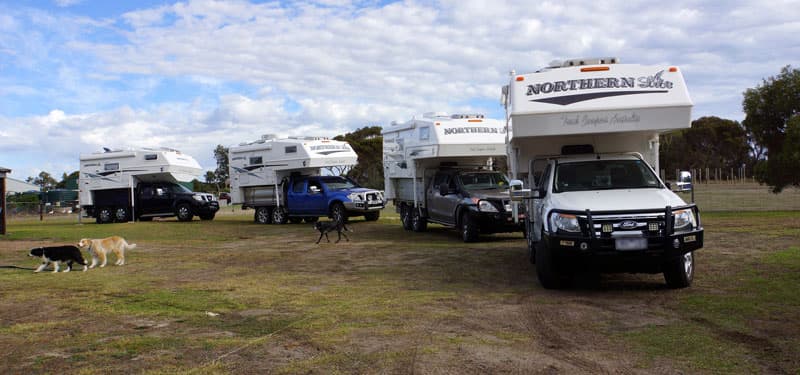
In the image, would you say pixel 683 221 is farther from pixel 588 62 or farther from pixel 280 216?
pixel 280 216

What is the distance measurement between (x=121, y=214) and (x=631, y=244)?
26.0 meters

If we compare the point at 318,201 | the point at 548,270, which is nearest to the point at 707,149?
the point at 318,201

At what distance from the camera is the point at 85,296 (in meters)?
9.59

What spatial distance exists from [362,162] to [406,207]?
3427 cm

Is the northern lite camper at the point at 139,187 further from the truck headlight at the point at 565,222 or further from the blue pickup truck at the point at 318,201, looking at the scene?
the truck headlight at the point at 565,222

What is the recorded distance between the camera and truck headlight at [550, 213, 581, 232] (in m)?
8.52

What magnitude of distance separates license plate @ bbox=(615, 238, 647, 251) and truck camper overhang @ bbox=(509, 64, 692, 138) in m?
2.08

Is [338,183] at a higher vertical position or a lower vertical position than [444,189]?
higher

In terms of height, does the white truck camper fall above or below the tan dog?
above

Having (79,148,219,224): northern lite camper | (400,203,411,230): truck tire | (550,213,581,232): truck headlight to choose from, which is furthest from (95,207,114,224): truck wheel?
(550,213,581,232): truck headlight

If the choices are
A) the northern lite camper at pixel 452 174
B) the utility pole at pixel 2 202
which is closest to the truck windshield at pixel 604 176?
the northern lite camper at pixel 452 174

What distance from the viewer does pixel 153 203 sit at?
2950 cm

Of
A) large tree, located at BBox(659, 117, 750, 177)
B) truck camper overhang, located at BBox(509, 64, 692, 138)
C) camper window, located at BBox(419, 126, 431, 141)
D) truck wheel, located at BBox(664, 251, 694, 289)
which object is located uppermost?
large tree, located at BBox(659, 117, 750, 177)

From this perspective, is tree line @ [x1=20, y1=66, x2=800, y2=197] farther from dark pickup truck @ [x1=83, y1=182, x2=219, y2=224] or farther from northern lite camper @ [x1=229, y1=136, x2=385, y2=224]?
Answer: dark pickup truck @ [x1=83, y1=182, x2=219, y2=224]
